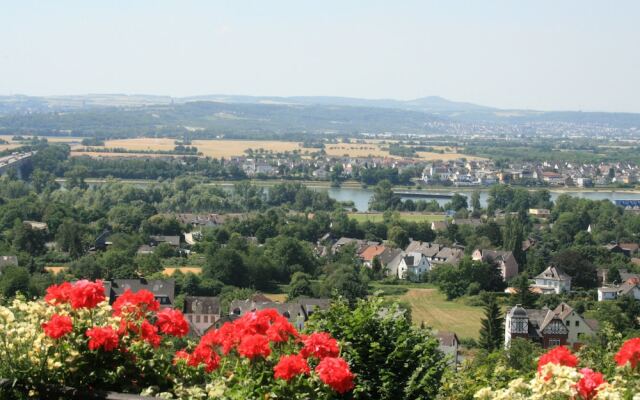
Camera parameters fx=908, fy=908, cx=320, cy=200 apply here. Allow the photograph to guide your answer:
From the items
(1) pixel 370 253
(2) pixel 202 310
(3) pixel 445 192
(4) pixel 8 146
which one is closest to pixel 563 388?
(2) pixel 202 310

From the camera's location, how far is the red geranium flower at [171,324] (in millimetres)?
3574

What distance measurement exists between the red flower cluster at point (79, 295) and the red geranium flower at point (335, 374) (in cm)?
90

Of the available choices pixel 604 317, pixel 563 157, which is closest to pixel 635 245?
pixel 604 317

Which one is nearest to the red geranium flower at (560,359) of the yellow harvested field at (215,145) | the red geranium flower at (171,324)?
the red geranium flower at (171,324)

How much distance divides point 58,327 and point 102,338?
161 mm

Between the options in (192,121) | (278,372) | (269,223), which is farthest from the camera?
(192,121)

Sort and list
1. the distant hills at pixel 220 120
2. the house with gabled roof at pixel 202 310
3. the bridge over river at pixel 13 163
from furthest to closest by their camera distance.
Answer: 1. the distant hills at pixel 220 120
2. the bridge over river at pixel 13 163
3. the house with gabled roof at pixel 202 310

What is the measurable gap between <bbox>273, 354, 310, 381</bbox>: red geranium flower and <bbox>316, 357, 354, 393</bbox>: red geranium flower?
6 cm

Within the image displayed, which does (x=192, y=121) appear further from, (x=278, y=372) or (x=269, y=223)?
(x=278, y=372)

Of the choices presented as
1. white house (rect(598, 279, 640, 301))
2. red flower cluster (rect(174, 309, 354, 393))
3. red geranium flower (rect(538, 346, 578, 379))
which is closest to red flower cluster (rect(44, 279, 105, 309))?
red flower cluster (rect(174, 309, 354, 393))

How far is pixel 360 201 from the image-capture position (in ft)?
174

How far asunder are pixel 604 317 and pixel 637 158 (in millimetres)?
73269

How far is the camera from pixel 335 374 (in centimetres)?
310

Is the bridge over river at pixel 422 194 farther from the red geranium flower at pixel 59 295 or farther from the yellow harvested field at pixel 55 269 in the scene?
the red geranium flower at pixel 59 295
